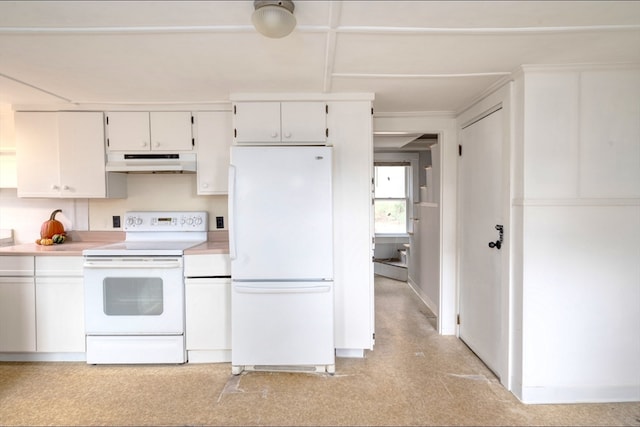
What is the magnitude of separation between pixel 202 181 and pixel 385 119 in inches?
69.2

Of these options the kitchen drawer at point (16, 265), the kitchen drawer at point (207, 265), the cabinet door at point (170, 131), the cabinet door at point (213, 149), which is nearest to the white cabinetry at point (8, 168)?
the kitchen drawer at point (16, 265)

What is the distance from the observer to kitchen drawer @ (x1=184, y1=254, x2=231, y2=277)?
8.70 feet

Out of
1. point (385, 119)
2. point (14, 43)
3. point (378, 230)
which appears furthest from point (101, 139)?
point (378, 230)

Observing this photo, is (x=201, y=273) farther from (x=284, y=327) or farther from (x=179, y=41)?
(x=179, y=41)

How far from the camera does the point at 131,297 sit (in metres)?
2.63

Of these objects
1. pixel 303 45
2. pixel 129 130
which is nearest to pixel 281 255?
pixel 303 45

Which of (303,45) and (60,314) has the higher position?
Result: (303,45)

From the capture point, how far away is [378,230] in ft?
21.3

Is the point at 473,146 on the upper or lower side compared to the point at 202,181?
upper

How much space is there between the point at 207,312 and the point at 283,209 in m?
1.01

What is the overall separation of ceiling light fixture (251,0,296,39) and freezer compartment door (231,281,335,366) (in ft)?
5.38

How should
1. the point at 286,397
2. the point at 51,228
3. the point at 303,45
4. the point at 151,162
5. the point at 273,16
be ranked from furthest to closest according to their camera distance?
1. the point at 51,228
2. the point at 151,162
3. the point at 286,397
4. the point at 303,45
5. the point at 273,16

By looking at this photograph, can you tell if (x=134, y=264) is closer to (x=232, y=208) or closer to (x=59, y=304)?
(x=59, y=304)

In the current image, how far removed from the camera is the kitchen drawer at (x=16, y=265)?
269 cm
